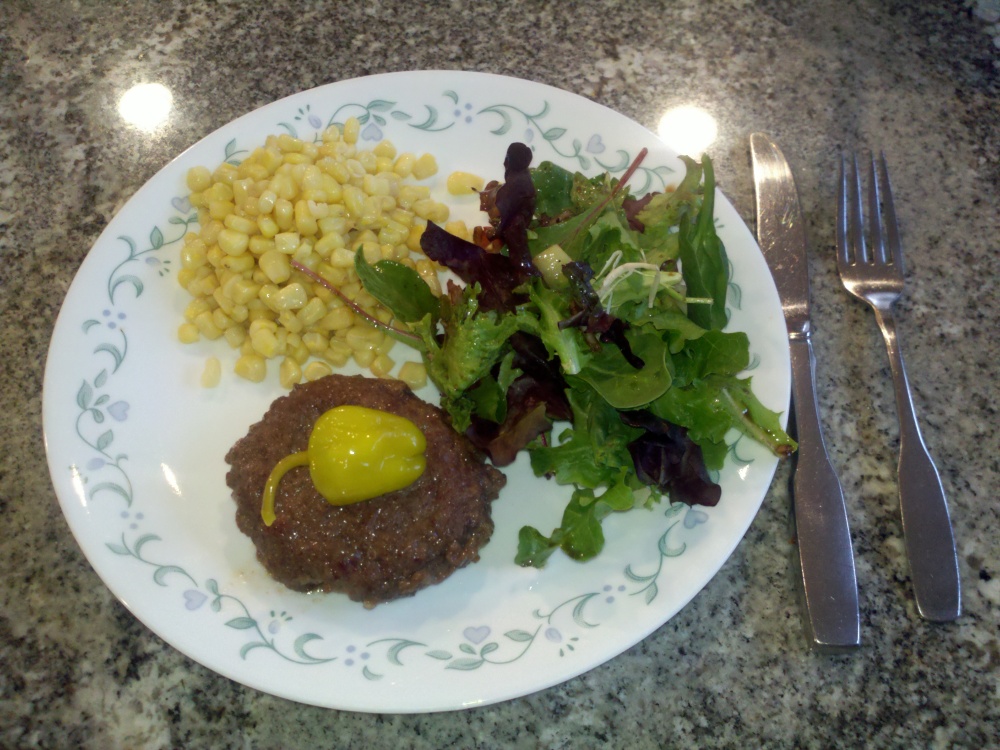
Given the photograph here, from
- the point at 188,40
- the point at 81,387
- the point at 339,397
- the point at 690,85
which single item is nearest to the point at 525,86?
the point at 690,85

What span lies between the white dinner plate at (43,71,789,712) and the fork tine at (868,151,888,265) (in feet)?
1.98

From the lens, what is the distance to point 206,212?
2.53 metres

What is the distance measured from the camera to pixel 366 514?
2.06 meters

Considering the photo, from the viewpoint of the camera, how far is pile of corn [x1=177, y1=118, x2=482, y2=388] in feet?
7.87

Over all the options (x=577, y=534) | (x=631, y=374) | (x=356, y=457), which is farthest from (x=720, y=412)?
(x=356, y=457)

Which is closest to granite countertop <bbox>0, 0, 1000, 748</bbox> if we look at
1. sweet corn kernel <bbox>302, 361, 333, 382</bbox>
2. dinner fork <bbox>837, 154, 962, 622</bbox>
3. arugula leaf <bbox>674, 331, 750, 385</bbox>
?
dinner fork <bbox>837, 154, 962, 622</bbox>

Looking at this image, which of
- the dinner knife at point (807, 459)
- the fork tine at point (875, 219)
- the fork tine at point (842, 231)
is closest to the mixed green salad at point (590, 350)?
the dinner knife at point (807, 459)

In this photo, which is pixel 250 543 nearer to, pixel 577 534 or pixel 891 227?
pixel 577 534

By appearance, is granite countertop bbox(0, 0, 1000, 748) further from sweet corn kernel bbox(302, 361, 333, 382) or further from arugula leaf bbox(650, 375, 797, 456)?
sweet corn kernel bbox(302, 361, 333, 382)

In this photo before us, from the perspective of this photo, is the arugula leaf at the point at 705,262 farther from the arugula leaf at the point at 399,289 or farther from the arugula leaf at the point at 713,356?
the arugula leaf at the point at 399,289

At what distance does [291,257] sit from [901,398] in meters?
2.15

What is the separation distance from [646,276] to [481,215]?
0.88m

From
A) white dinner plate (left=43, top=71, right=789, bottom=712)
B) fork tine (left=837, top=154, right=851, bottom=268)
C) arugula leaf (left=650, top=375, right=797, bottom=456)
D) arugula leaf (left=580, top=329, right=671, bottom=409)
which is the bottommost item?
white dinner plate (left=43, top=71, right=789, bottom=712)

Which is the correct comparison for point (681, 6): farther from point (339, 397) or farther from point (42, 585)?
point (42, 585)
